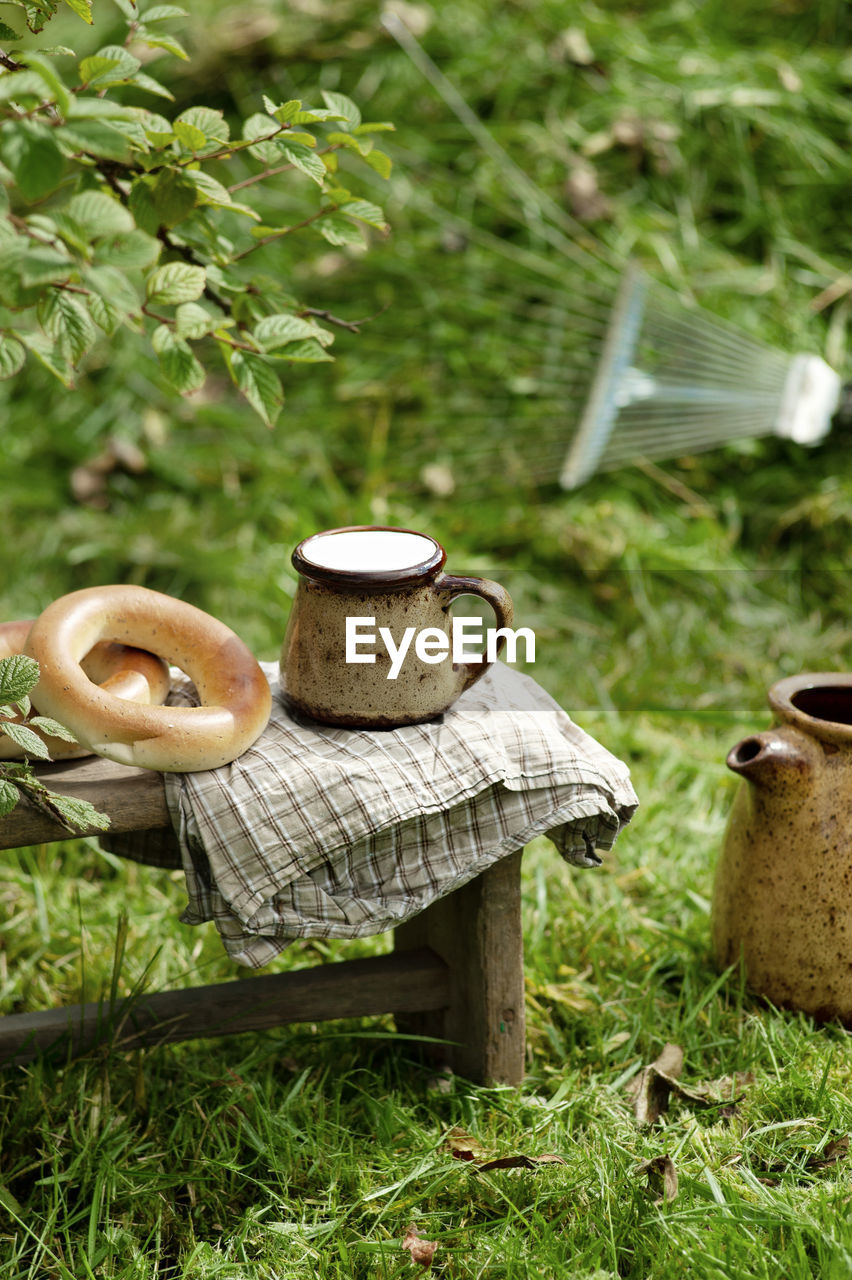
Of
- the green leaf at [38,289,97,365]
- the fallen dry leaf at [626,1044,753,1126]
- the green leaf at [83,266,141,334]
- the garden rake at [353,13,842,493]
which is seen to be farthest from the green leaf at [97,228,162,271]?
the garden rake at [353,13,842,493]

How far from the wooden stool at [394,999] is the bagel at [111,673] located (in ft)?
0.75

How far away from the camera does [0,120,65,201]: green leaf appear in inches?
38.9

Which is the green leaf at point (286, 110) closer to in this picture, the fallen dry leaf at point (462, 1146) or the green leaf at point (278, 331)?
the green leaf at point (278, 331)

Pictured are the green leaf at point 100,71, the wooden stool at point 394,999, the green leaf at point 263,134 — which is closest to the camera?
the green leaf at point 100,71

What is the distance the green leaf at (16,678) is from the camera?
1.44 m

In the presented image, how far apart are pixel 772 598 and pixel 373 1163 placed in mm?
2302

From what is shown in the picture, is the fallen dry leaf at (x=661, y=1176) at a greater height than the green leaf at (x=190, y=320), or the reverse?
the green leaf at (x=190, y=320)

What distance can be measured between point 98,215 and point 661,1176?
143 centimetres

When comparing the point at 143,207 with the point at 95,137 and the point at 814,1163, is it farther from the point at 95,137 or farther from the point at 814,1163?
the point at 814,1163

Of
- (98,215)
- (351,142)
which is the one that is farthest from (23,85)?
(351,142)

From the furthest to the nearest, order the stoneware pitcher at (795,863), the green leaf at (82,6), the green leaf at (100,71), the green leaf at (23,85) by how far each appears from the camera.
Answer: the stoneware pitcher at (795,863) → the green leaf at (82,6) → the green leaf at (100,71) → the green leaf at (23,85)

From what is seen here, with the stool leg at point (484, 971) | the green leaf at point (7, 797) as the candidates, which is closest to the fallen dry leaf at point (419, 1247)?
the stool leg at point (484, 971)

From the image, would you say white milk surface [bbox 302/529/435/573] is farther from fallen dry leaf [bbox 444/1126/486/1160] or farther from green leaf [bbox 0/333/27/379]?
fallen dry leaf [bbox 444/1126/486/1160]

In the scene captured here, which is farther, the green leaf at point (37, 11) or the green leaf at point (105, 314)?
the green leaf at point (37, 11)
